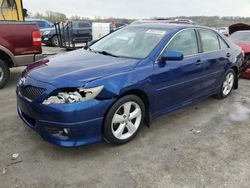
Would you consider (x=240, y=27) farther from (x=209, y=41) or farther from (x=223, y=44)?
(x=209, y=41)

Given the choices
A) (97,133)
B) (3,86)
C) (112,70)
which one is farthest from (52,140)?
(3,86)

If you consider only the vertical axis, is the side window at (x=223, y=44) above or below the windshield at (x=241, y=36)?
above

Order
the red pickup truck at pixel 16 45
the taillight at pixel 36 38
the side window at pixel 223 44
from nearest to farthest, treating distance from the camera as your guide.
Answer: the side window at pixel 223 44
the red pickup truck at pixel 16 45
the taillight at pixel 36 38

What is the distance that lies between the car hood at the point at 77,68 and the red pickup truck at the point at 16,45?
2.30m

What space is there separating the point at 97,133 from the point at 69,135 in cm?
33

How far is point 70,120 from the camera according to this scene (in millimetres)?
2842

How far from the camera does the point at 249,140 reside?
3748mm

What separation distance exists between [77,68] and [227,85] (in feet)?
11.8

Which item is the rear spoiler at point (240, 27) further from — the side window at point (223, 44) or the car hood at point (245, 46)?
the side window at point (223, 44)

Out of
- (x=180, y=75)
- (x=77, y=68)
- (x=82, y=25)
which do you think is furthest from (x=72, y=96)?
(x=82, y=25)

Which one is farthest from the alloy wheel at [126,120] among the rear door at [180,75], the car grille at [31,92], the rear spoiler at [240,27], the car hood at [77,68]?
the rear spoiler at [240,27]

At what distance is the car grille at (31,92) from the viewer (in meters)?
2.97

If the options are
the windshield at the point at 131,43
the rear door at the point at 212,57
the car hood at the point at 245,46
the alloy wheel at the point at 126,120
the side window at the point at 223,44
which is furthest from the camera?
the car hood at the point at 245,46

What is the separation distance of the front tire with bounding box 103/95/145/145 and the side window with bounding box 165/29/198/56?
998 millimetres
